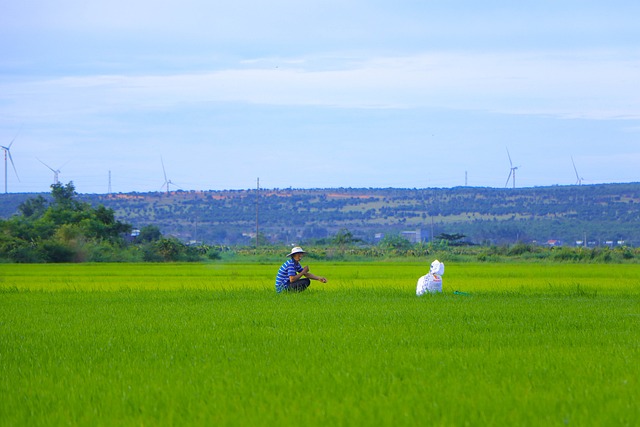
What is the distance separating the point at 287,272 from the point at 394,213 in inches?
4371

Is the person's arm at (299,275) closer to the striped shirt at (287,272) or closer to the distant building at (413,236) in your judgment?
the striped shirt at (287,272)

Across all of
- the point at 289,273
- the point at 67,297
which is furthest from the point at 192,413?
the point at 67,297

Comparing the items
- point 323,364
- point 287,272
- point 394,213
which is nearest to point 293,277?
point 287,272

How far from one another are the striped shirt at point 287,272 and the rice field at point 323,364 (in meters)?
2.40

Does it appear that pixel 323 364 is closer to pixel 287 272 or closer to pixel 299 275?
pixel 299 275

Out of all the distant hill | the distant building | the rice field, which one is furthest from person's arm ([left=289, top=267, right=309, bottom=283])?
the distant building

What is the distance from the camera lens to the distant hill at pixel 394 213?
10888 cm

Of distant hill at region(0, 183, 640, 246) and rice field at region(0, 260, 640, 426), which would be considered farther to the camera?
distant hill at region(0, 183, 640, 246)

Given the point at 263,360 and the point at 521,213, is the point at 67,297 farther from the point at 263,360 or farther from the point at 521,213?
the point at 521,213

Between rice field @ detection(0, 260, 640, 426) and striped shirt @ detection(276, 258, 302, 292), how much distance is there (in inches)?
94.3

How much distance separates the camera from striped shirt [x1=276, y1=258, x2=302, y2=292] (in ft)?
61.1

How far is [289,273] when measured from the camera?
61.3 feet

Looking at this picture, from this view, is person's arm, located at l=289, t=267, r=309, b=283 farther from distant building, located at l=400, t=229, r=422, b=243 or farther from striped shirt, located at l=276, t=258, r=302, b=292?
distant building, located at l=400, t=229, r=422, b=243

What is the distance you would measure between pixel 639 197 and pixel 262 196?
55.9 m
